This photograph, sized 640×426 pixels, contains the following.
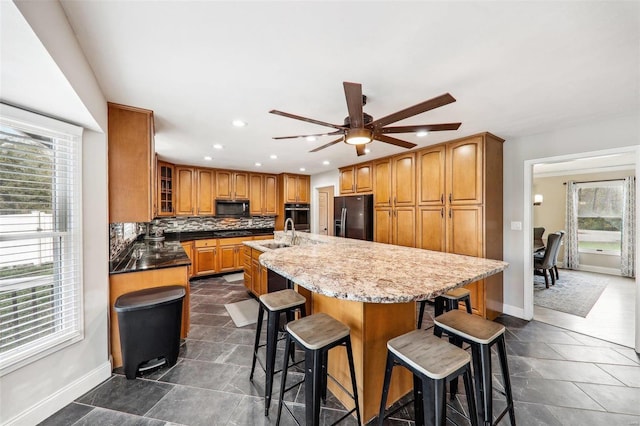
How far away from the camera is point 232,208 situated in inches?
215

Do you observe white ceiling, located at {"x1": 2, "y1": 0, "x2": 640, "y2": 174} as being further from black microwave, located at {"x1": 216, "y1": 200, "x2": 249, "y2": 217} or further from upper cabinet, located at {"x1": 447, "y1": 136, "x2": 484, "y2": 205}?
black microwave, located at {"x1": 216, "y1": 200, "x2": 249, "y2": 217}

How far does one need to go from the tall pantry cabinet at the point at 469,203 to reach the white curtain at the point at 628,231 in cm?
414

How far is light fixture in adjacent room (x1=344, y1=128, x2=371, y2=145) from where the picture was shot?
1.81 metres

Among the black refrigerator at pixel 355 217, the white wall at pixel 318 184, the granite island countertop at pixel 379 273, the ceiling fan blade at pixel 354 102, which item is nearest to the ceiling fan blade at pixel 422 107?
the ceiling fan blade at pixel 354 102

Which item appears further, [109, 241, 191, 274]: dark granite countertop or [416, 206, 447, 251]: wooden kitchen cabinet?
[416, 206, 447, 251]: wooden kitchen cabinet

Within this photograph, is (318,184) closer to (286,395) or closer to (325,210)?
(325,210)

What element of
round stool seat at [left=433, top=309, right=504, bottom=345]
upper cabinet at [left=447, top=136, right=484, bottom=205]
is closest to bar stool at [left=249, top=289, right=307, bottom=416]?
round stool seat at [left=433, top=309, right=504, bottom=345]

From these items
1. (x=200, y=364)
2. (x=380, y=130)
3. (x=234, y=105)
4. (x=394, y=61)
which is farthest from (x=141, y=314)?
(x=394, y=61)

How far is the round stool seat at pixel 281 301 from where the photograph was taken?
167 centimetres

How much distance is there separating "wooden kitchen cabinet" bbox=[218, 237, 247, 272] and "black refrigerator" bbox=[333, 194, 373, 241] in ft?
7.09

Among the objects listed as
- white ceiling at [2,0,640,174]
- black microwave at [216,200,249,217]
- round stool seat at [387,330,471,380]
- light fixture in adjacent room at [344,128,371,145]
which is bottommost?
round stool seat at [387,330,471,380]

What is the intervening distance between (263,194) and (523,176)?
483cm

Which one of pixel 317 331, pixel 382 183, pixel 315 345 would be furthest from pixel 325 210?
pixel 315 345

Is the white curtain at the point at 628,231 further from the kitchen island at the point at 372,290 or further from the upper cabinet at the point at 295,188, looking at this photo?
the upper cabinet at the point at 295,188
